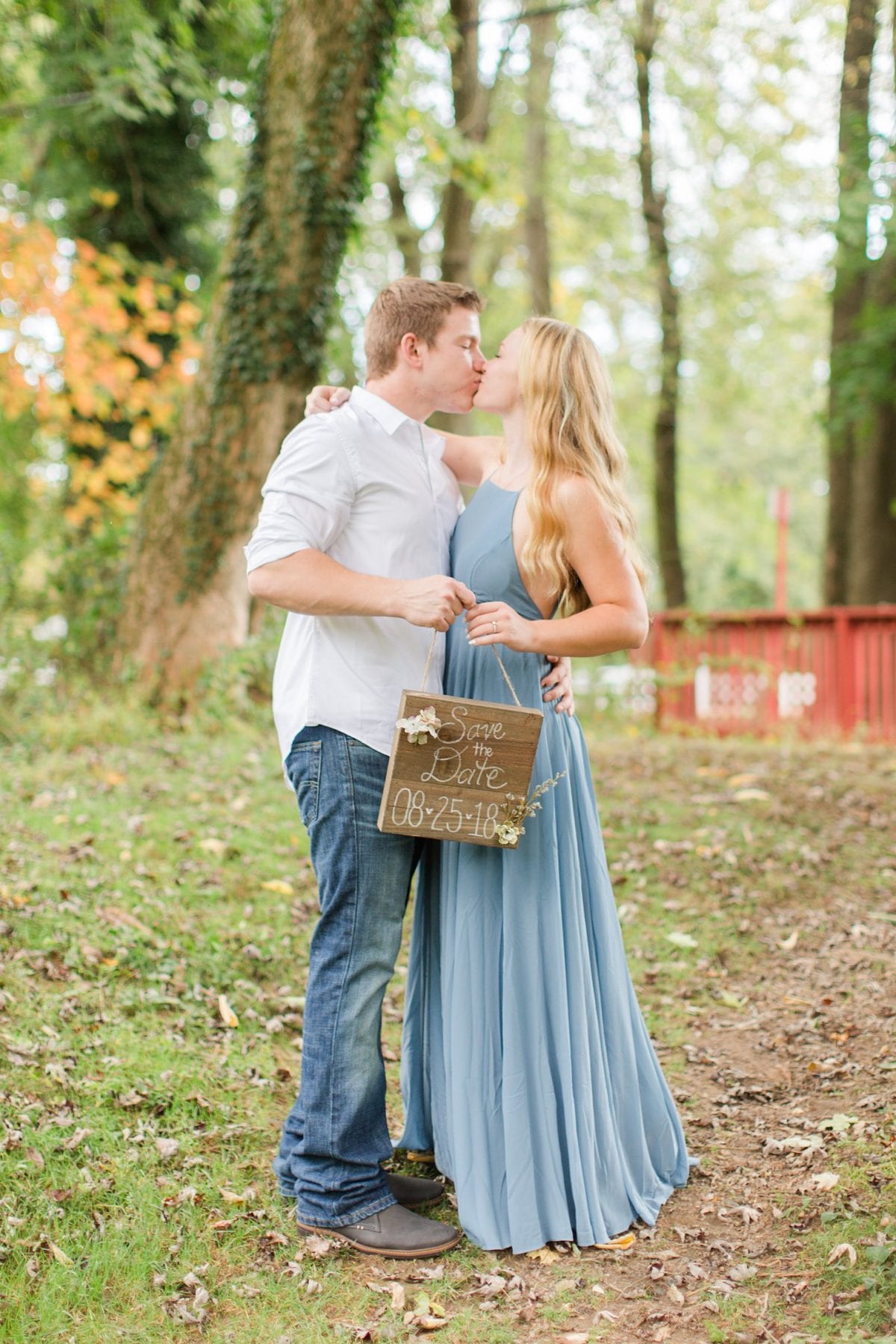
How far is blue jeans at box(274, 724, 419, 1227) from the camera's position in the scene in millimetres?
3008

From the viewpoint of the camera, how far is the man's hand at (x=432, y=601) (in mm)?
2775

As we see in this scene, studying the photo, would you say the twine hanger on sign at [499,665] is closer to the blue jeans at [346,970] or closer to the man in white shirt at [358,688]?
the man in white shirt at [358,688]

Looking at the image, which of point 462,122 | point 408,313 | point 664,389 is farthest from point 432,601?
point 664,389

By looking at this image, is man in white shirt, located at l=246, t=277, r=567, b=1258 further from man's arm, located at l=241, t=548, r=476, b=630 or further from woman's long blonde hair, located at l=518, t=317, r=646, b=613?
woman's long blonde hair, located at l=518, t=317, r=646, b=613

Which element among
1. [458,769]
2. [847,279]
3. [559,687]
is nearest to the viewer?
[458,769]

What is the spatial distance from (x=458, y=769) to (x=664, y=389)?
16.3m

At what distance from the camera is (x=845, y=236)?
476 inches

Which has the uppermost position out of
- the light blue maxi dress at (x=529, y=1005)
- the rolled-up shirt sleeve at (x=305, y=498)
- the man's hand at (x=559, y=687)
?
the rolled-up shirt sleeve at (x=305, y=498)

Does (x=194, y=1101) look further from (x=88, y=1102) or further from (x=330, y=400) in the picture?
(x=330, y=400)

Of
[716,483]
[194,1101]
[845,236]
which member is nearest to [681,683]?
[845,236]

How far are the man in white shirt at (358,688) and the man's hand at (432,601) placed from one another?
68mm

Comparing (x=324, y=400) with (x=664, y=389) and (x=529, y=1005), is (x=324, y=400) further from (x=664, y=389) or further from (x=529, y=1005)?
(x=664, y=389)

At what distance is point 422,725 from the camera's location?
9.05 ft

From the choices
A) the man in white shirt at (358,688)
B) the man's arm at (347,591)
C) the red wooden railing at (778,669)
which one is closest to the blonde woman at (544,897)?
the man in white shirt at (358,688)
